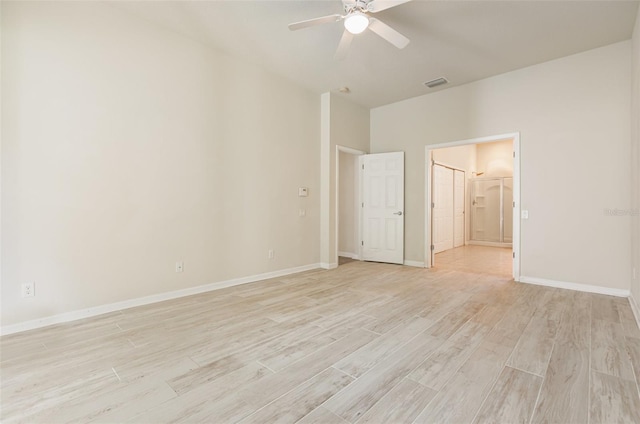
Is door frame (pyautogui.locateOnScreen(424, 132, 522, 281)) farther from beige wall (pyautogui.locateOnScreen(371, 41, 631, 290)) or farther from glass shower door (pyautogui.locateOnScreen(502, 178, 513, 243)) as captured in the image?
glass shower door (pyautogui.locateOnScreen(502, 178, 513, 243))

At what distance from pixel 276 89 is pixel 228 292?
302 centimetres

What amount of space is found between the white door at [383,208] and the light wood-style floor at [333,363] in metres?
2.24

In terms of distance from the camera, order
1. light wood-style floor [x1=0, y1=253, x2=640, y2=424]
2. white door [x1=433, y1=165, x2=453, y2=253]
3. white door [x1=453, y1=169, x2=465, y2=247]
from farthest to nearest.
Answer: white door [x1=453, y1=169, x2=465, y2=247] → white door [x1=433, y1=165, x2=453, y2=253] → light wood-style floor [x1=0, y1=253, x2=640, y2=424]

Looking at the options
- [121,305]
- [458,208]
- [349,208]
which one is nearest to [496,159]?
[458,208]

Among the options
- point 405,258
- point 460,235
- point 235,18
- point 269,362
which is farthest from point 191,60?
point 460,235

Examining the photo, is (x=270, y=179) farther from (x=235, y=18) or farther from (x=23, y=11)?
(x=23, y=11)

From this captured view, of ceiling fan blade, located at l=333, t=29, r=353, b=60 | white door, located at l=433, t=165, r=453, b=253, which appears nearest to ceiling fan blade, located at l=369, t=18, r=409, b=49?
ceiling fan blade, located at l=333, t=29, r=353, b=60

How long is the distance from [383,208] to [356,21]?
3.54 metres

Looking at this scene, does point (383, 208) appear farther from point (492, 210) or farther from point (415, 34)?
point (492, 210)

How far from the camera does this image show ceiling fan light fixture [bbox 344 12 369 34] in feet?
7.88

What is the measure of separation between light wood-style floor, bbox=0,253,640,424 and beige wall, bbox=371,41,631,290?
686 millimetres

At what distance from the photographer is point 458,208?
310 inches

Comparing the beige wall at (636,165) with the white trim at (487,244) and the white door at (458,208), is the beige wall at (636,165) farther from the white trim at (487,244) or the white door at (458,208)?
the white trim at (487,244)

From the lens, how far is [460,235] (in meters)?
7.96
